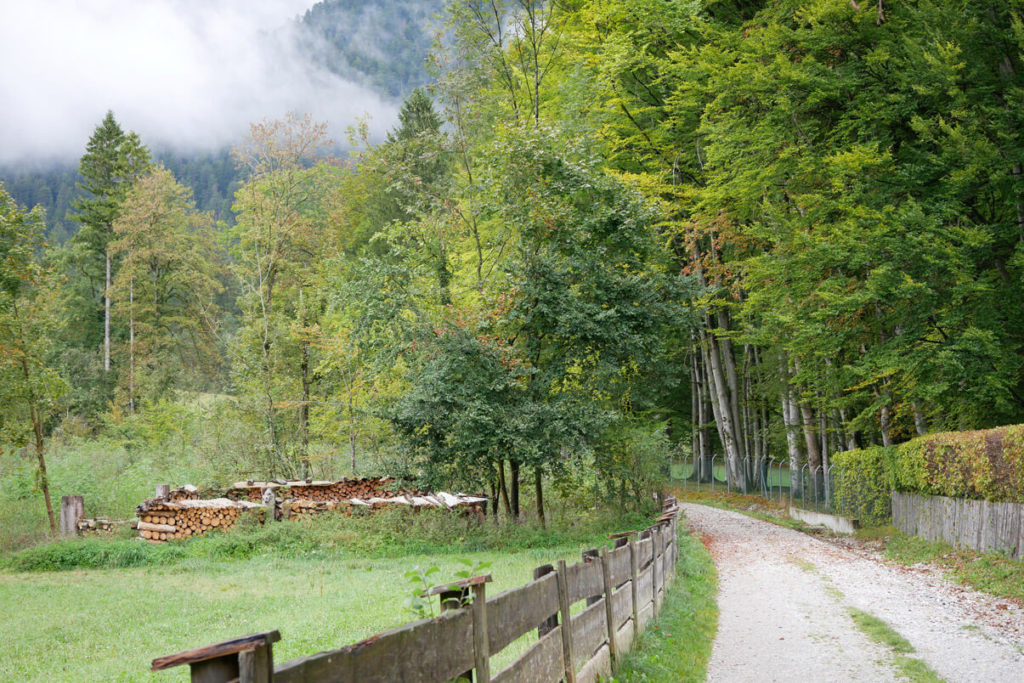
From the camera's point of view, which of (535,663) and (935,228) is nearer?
(535,663)

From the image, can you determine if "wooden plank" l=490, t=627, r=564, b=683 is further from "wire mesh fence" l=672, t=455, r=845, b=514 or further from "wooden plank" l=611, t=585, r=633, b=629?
"wire mesh fence" l=672, t=455, r=845, b=514

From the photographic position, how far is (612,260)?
19.6 metres

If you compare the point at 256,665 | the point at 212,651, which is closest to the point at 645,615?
the point at 256,665

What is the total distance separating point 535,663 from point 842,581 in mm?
11161

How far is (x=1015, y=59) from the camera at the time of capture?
1702 centimetres

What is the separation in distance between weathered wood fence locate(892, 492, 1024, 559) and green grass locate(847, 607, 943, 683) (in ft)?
15.1

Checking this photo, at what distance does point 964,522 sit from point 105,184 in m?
48.0

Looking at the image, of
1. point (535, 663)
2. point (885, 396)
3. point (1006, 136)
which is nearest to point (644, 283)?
point (885, 396)

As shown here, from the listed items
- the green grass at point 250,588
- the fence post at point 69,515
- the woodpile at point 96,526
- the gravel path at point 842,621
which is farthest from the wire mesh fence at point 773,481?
the fence post at point 69,515

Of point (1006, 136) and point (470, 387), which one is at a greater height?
point (1006, 136)

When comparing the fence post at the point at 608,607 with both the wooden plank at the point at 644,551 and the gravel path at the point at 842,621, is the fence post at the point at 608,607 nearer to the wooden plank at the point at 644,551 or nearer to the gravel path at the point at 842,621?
the gravel path at the point at 842,621

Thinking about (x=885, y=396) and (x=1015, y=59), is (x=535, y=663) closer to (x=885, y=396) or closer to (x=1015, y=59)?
(x=885, y=396)

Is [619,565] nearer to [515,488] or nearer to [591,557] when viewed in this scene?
[591,557]

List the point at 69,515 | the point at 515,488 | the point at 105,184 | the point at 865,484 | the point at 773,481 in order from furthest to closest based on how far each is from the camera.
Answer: the point at 105,184 → the point at 773,481 → the point at 865,484 → the point at 515,488 → the point at 69,515
